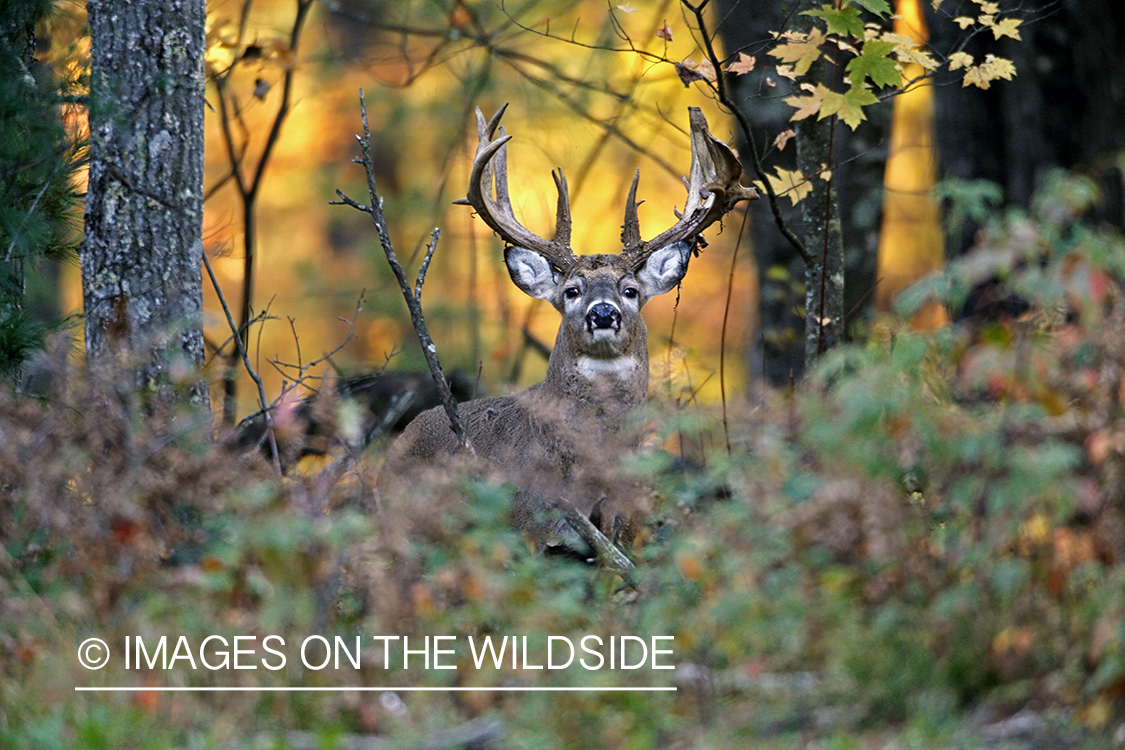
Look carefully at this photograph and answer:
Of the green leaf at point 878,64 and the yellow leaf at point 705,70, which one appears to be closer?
the green leaf at point 878,64

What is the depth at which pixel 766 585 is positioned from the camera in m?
3.62

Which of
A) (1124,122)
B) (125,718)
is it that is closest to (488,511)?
(125,718)

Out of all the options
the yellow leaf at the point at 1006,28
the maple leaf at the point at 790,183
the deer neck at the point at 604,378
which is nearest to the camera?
the yellow leaf at the point at 1006,28

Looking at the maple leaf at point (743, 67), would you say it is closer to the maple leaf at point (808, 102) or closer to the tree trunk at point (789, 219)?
the maple leaf at point (808, 102)

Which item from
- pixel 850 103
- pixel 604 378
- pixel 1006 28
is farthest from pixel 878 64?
pixel 604 378

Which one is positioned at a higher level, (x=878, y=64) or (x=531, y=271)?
(x=878, y=64)

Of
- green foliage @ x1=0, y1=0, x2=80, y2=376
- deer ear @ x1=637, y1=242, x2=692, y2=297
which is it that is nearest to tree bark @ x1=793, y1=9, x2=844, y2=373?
deer ear @ x1=637, y1=242, x2=692, y2=297

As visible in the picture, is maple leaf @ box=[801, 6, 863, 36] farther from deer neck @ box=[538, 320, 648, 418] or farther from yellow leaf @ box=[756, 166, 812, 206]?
deer neck @ box=[538, 320, 648, 418]

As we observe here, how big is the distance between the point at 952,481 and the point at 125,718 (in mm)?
2584

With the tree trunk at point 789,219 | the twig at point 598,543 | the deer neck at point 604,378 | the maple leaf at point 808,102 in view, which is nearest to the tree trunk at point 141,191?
the twig at point 598,543

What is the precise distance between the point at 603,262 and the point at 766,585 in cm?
367

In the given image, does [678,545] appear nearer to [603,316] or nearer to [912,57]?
[603,316]

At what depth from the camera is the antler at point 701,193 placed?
677cm

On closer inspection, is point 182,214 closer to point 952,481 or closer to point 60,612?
point 60,612
